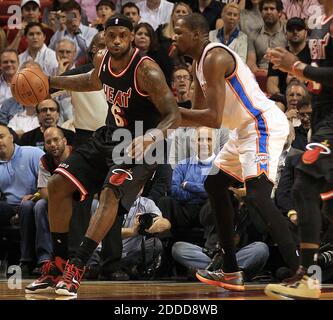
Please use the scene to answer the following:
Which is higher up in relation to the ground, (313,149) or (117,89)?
(117,89)

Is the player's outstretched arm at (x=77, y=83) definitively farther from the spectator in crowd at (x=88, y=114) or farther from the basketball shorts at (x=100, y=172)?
the spectator in crowd at (x=88, y=114)

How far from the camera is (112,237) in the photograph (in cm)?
788

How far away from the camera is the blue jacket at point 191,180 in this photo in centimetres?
856

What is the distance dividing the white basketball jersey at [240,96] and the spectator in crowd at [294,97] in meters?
2.70

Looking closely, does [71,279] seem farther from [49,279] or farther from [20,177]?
[20,177]

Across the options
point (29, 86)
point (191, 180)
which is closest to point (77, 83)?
point (29, 86)

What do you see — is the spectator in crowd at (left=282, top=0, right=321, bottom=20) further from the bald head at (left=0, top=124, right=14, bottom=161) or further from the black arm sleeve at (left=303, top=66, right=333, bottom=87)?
the black arm sleeve at (left=303, top=66, right=333, bottom=87)

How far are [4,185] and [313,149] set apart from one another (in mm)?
4570

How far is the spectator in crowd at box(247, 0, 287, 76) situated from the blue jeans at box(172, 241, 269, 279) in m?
3.41

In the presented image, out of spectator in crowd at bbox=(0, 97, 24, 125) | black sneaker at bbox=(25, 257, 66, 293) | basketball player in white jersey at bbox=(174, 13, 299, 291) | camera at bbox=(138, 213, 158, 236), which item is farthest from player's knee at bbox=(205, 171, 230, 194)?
spectator in crowd at bbox=(0, 97, 24, 125)

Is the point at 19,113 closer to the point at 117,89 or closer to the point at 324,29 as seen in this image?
the point at 117,89

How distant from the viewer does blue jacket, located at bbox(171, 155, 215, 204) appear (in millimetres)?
8562

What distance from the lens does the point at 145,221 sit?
8.11 metres
